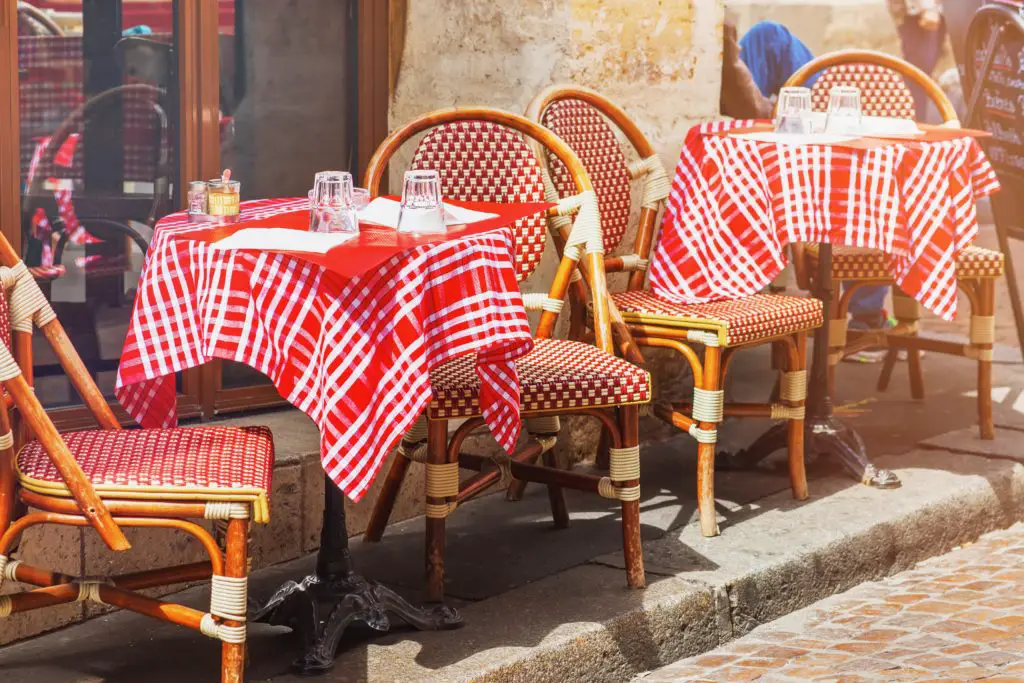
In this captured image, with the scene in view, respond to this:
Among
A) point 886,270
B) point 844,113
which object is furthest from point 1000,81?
point 844,113

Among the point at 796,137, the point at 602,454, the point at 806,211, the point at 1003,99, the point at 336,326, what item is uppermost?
the point at 1003,99

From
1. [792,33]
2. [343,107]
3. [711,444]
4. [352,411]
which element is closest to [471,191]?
[343,107]

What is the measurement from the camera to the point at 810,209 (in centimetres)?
488

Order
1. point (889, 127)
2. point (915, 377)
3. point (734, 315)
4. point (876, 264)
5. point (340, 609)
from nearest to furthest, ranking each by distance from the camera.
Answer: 1. point (340, 609)
2. point (734, 315)
3. point (889, 127)
4. point (876, 264)
5. point (915, 377)

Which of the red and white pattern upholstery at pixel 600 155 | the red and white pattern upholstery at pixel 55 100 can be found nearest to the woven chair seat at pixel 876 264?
the red and white pattern upholstery at pixel 600 155

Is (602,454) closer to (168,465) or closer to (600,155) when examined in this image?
(600,155)

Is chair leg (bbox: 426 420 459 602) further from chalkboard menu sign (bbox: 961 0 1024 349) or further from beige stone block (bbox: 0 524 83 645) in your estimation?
chalkboard menu sign (bbox: 961 0 1024 349)

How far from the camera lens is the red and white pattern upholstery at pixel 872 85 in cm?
620

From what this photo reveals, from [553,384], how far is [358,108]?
1.53 metres

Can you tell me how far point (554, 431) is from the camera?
459 centimetres

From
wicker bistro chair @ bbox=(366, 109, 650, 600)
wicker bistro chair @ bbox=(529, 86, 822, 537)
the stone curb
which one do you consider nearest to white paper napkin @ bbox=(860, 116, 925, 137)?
wicker bistro chair @ bbox=(529, 86, 822, 537)

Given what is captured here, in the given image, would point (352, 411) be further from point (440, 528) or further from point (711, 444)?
point (711, 444)

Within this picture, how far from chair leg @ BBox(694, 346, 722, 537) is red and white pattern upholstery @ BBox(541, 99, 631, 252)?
69 centimetres

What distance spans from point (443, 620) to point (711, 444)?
1.26m
